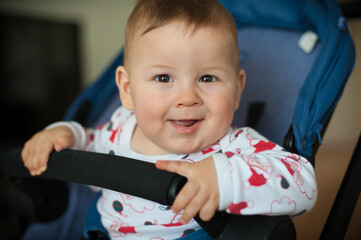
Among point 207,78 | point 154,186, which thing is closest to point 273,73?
point 207,78

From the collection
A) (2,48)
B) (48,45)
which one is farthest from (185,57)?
(48,45)

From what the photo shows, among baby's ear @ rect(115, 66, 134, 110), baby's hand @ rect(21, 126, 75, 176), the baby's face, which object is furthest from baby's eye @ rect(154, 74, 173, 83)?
baby's hand @ rect(21, 126, 75, 176)

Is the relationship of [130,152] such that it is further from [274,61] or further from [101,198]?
[274,61]

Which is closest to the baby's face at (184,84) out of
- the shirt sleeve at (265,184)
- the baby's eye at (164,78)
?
the baby's eye at (164,78)

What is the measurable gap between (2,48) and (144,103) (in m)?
2.51

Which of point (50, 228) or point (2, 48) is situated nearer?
point (50, 228)

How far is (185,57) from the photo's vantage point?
2.23 ft

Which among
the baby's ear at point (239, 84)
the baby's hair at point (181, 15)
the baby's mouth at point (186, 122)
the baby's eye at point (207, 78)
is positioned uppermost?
the baby's hair at point (181, 15)

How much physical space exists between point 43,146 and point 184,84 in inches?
12.9

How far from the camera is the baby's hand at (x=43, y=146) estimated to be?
2.48 ft

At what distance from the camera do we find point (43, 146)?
0.79 meters

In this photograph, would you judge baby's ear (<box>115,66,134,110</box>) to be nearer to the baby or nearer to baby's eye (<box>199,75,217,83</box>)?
the baby

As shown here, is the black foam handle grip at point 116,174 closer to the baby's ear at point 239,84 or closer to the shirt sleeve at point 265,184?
the shirt sleeve at point 265,184

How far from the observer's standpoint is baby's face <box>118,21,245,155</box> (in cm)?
68
